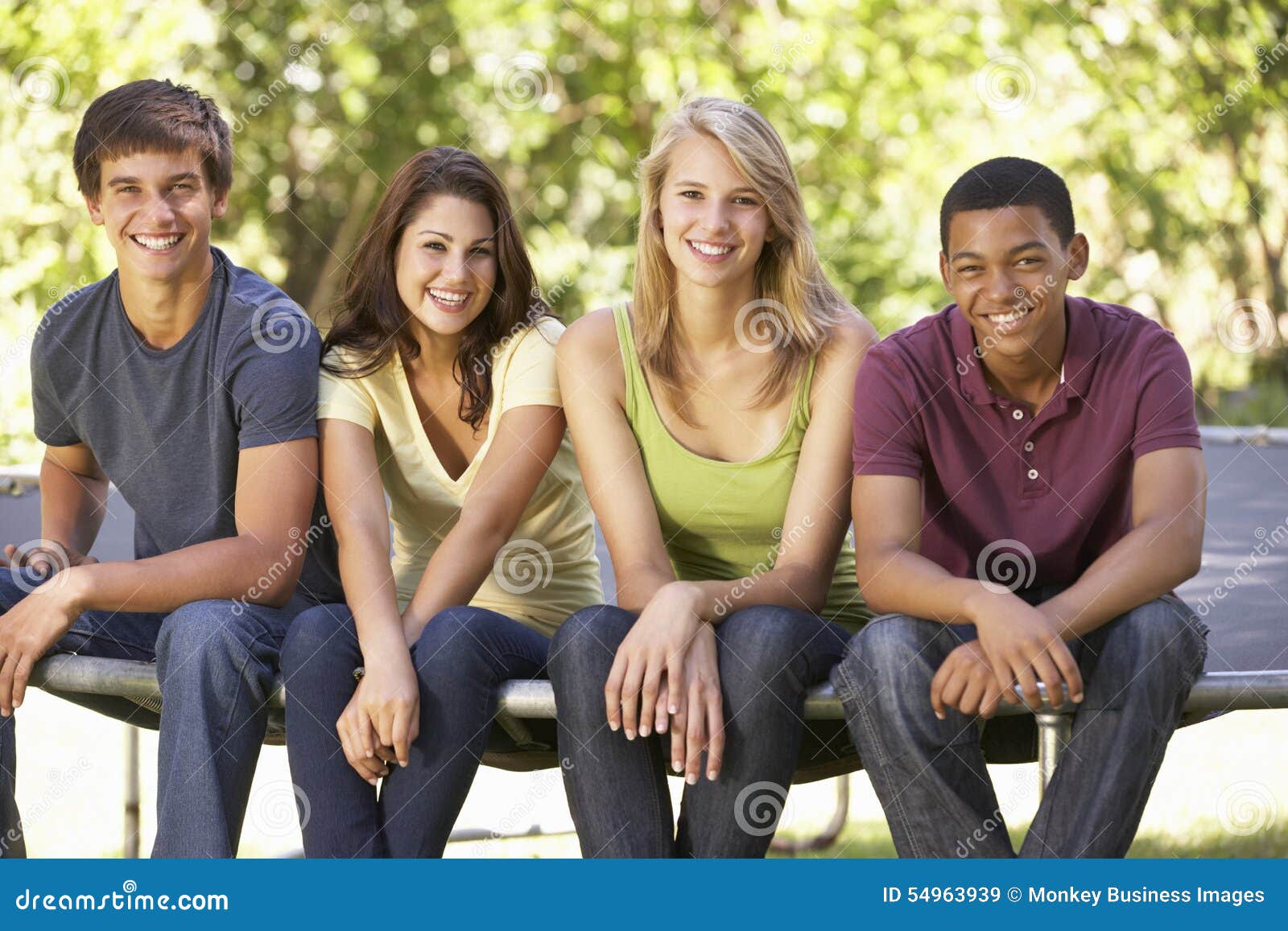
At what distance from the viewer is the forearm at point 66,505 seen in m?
2.58

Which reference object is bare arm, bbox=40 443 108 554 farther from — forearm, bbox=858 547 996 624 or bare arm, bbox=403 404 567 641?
forearm, bbox=858 547 996 624

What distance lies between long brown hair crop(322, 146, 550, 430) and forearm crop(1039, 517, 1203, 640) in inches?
36.8

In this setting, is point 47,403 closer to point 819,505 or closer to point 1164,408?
point 819,505

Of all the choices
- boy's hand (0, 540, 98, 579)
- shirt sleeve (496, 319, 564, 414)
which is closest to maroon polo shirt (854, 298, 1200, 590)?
shirt sleeve (496, 319, 564, 414)

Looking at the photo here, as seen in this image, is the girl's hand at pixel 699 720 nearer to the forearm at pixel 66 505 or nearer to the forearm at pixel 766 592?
the forearm at pixel 766 592

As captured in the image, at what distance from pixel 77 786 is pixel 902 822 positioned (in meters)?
2.26

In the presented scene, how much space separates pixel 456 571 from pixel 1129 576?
915 millimetres

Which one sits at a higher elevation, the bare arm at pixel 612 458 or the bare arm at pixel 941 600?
the bare arm at pixel 612 458

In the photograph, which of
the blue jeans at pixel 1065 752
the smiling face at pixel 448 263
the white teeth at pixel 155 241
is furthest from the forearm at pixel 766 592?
the white teeth at pixel 155 241

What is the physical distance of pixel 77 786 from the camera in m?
3.50

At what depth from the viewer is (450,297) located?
235cm

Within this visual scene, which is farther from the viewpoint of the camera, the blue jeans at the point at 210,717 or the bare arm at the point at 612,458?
the bare arm at the point at 612,458

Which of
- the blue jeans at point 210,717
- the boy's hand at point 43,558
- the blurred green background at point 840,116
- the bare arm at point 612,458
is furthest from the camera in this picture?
the blurred green background at point 840,116

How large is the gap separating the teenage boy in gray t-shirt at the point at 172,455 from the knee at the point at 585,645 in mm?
406
